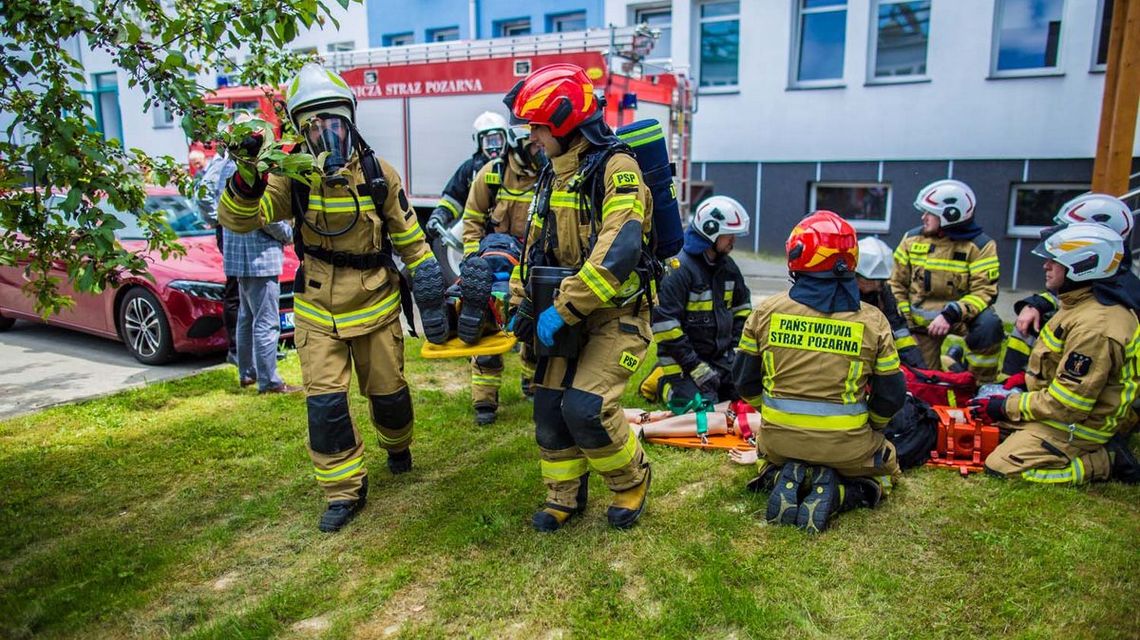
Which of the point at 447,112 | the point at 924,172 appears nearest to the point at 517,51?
the point at 447,112

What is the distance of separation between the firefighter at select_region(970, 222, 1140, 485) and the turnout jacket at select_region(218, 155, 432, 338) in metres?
3.39

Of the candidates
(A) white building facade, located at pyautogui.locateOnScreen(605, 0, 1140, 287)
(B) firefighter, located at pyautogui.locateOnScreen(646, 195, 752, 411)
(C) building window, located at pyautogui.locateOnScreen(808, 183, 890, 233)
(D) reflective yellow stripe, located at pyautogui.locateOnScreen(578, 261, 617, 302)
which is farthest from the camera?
(C) building window, located at pyautogui.locateOnScreen(808, 183, 890, 233)

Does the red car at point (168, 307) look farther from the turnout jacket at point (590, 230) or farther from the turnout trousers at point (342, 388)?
the turnout jacket at point (590, 230)

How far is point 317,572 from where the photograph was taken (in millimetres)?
3648

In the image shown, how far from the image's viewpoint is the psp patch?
423 centimetres

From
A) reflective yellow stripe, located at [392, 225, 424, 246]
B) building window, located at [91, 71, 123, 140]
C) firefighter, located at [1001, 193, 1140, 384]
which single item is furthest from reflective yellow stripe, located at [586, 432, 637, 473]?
building window, located at [91, 71, 123, 140]

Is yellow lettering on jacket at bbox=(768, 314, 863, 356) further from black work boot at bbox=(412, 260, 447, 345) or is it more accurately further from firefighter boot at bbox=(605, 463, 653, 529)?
black work boot at bbox=(412, 260, 447, 345)

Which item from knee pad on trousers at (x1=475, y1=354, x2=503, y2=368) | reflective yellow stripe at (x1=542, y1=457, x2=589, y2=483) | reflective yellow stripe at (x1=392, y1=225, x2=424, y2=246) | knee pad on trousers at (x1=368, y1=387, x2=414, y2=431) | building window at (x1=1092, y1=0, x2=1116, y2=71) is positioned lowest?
reflective yellow stripe at (x1=542, y1=457, x2=589, y2=483)

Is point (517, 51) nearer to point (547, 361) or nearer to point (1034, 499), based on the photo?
point (547, 361)

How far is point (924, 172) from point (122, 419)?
441 inches

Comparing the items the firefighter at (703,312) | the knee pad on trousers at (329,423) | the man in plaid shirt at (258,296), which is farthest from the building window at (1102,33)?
the knee pad on trousers at (329,423)

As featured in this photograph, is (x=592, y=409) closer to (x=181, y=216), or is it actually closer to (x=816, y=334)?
(x=816, y=334)

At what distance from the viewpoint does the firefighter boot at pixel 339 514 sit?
405cm

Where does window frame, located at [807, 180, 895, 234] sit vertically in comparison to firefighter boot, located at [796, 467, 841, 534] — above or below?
above
